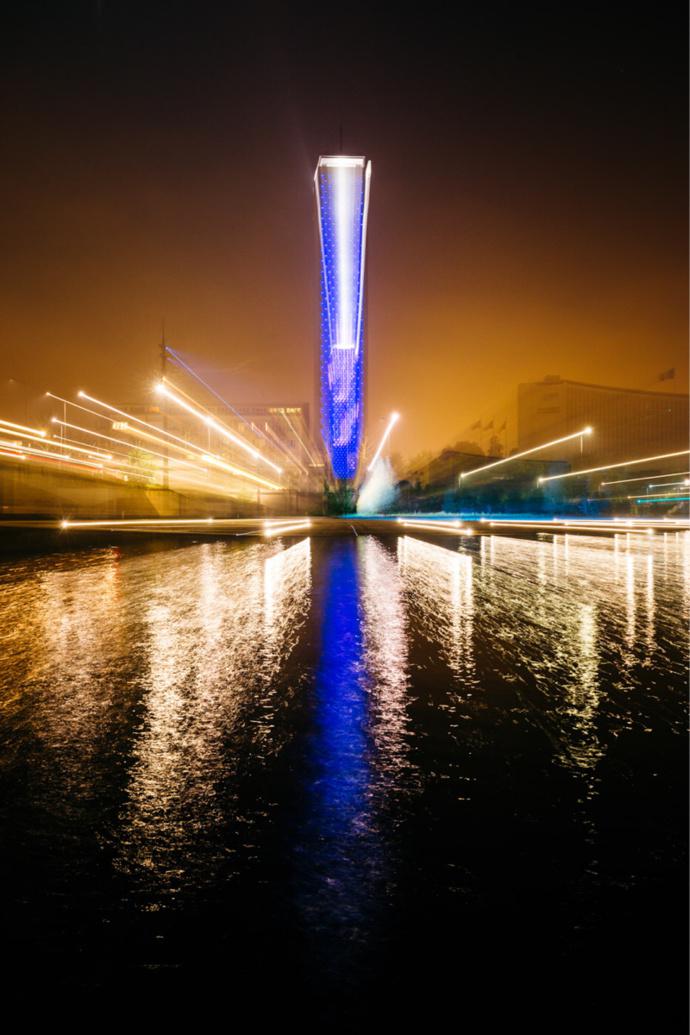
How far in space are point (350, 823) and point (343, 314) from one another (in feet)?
226

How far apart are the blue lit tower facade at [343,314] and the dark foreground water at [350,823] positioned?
172 feet

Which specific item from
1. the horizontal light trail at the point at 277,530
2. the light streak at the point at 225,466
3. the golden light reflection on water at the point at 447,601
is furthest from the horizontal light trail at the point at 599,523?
the light streak at the point at 225,466

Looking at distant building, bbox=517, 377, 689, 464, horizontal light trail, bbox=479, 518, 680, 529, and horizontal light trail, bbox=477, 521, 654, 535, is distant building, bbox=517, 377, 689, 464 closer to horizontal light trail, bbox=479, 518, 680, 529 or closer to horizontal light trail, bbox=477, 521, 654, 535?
horizontal light trail, bbox=479, 518, 680, 529

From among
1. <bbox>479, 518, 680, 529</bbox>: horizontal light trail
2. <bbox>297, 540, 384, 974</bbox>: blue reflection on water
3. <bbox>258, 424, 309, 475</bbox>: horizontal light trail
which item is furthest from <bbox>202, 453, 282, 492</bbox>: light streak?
<bbox>297, 540, 384, 974</bbox>: blue reflection on water

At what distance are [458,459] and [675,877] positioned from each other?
308 feet

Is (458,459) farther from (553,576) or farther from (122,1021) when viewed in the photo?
(122,1021)

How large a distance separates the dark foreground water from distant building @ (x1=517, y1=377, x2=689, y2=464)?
339ft

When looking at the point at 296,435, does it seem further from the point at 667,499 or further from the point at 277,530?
the point at 277,530

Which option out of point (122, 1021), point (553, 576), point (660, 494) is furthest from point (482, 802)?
point (660, 494)

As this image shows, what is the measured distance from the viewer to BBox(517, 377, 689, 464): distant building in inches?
4018

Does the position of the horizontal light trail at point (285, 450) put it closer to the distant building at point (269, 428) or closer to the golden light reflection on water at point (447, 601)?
the distant building at point (269, 428)

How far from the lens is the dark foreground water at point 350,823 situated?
1345 mm

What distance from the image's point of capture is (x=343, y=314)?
6669cm

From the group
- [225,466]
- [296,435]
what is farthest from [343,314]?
[296,435]
